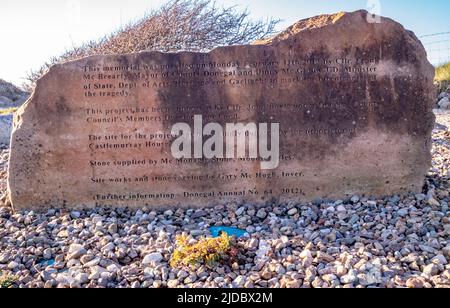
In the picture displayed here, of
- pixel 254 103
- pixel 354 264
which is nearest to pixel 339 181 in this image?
pixel 254 103

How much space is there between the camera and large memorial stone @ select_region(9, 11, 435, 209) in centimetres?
487

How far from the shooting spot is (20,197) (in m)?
4.94

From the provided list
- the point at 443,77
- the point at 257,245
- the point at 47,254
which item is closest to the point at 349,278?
the point at 257,245

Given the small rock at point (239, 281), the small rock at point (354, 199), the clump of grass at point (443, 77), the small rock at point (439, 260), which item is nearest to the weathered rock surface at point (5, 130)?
the small rock at point (354, 199)

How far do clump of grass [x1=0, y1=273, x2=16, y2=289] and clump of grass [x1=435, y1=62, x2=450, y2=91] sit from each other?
13.1 meters

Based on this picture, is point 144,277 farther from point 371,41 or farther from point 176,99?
point 371,41

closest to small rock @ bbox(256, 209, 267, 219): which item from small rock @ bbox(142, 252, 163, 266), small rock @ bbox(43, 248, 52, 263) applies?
small rock @ bbox(142, 252, 163, 266)

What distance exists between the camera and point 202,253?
3611 mm

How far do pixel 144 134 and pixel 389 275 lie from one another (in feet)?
9.08

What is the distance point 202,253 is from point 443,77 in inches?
505

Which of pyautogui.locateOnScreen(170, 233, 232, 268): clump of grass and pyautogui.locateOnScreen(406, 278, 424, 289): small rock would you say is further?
pyautogui.locateOnScreen(170, 233, 232, 268): clump of grass

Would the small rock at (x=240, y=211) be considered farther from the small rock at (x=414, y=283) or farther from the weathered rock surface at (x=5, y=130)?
A: the weathered rock surface at (x=5, y=130)

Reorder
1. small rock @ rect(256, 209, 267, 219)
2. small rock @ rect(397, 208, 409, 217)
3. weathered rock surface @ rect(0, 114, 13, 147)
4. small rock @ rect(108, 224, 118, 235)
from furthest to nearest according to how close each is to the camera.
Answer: weathered rock surface @ rect(0, 114, 13, 147) < small rock @ rect(256, 209, 267, 219) < small rock @ rect(397, 208, 409, 217) < small rock @ rect(108, 224, 118, 235)

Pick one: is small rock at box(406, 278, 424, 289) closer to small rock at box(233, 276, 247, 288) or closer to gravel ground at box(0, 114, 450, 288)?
gravel ground at box(0, 114, 450, 288)
